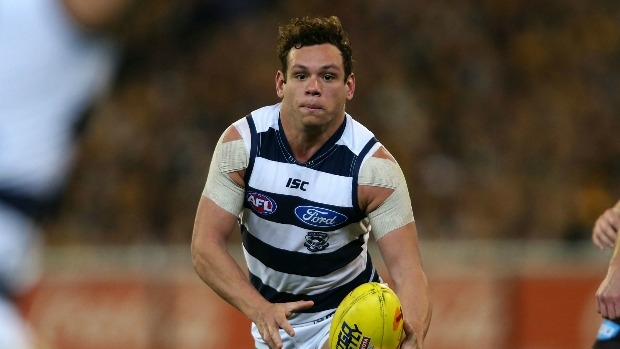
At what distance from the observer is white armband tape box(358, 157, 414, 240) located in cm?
472

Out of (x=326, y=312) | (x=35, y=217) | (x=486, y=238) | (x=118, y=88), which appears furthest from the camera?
(x=118, y=88)

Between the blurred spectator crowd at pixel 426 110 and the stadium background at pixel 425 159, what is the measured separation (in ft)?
0.06

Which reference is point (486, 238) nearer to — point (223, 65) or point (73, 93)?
point (223, 65)

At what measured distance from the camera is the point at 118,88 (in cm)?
1148

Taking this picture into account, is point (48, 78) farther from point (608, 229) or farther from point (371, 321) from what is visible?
point (608, 229)

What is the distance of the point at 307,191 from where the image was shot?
4.83 metres

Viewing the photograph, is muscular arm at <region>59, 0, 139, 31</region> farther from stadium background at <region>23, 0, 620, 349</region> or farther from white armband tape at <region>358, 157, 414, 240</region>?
stadium background at <region>23, 0, 620, 349</region>

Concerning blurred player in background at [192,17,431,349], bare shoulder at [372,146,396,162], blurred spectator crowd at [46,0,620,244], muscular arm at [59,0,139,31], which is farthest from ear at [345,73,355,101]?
blurred spectator crowd at [46,0,620,244]

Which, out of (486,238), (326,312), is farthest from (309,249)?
(486,238)

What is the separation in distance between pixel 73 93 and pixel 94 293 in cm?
743

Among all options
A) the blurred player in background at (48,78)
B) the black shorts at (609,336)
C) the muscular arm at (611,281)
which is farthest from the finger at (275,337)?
the blurred player in background at (48,78)

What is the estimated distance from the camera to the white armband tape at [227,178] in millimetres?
4801

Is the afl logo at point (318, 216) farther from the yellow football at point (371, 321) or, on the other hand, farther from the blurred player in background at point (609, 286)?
the blurred player in background at point (609, 286)

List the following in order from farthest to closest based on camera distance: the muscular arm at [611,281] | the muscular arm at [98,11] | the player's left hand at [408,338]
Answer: the muscular arm at [611,281], the player's left hand at [408,338], the muscular arm at [98,11]
